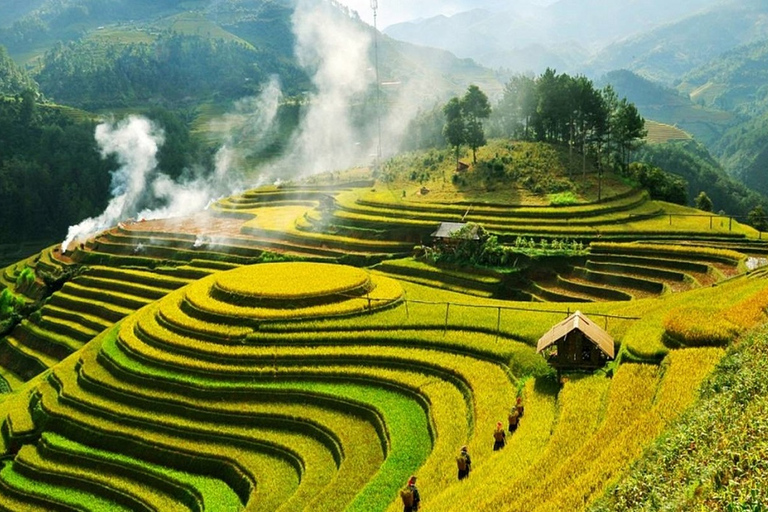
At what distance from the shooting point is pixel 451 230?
39.1m

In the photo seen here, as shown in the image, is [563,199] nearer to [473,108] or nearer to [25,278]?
[473,108]

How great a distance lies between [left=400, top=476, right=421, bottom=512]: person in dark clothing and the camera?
14.0 m

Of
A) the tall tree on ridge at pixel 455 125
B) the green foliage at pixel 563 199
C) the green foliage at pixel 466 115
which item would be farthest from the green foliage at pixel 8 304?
the green foliage at pixel 563 199

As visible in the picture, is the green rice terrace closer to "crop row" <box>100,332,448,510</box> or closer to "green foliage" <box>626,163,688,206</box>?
"crop row" <box>100,332,448,510</box>

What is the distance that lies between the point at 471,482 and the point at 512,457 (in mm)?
1344

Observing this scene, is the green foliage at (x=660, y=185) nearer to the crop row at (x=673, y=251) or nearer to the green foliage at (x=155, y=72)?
the crop row at (x=673, y=251)

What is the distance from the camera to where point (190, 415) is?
23.4 metres

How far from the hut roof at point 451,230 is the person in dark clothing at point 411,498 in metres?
25.3

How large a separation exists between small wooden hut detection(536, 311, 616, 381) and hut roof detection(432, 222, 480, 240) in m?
18.8

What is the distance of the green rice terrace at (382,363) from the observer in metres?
16.0

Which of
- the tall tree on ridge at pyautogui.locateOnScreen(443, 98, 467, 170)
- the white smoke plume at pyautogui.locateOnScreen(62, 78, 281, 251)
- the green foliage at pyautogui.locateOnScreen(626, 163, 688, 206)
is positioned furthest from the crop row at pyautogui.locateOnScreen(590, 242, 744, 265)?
the white smoke plume at pyautogui.locateOnScreen(62, 78, 281, 251)

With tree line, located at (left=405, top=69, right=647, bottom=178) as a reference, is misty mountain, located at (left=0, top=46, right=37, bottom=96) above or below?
above

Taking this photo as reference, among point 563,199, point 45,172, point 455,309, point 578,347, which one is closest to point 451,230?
point 563,199

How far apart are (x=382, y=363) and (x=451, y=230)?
16.8 metres
